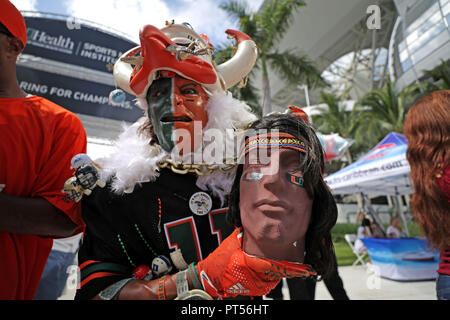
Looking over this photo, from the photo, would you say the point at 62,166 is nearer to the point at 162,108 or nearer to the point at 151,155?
the point at 151,155

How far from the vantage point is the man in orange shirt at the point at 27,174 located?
1.09 m

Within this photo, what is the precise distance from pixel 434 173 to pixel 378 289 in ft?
15.1

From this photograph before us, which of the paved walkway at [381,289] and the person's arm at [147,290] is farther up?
the person's arm at [147,290]

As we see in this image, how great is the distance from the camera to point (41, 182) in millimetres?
1181

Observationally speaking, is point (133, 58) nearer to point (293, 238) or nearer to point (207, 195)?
point (207, 195)

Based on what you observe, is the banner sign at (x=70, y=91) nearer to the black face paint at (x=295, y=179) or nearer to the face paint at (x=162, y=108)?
the face paint at (x=162, y=108)

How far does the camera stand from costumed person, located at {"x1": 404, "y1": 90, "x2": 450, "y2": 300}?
1.47 meters

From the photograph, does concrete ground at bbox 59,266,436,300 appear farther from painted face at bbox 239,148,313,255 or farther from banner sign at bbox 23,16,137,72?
painted face at bbox 239,148,313,255

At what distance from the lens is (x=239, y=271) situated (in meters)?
0.77

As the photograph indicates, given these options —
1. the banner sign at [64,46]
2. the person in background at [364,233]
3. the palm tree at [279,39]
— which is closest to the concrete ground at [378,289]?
the person in background at [364,233]

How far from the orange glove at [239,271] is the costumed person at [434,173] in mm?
1135

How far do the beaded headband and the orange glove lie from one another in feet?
0.90

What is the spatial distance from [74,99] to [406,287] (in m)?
6.52

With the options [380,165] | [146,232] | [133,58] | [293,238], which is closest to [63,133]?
[133,58]
